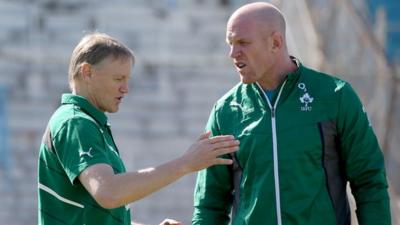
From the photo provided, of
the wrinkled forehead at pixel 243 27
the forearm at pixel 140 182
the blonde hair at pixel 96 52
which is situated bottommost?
the forearm at pixel 140 182

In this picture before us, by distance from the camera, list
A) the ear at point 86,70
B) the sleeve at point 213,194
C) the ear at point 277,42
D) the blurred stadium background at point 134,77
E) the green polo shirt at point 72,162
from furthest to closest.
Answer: the blurred stadium background at point 134,77 → the sleeve at point 213,194 → the ear at point 277,42 → the ear at point 86,70 → the green polo shirt at point 72,162

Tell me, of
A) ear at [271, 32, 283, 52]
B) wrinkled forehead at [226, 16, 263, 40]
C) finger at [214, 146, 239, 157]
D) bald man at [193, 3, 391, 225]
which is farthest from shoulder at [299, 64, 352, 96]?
finger at [214, 146, 239, 157]

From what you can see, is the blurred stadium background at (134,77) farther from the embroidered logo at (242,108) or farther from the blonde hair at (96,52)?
the blonde hair at (96,52)

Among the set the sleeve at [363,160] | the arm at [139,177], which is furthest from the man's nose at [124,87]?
the sleeve at [363,160]

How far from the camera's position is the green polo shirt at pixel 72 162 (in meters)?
4.43

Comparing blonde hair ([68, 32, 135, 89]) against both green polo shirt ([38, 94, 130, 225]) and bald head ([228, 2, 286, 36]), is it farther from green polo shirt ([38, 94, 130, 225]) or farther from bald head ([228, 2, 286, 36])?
bald head ([228, 2, 286, 36])

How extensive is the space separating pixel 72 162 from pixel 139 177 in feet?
0.85

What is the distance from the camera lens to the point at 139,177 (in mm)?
4336

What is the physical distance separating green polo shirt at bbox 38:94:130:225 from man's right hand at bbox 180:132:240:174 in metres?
0.30

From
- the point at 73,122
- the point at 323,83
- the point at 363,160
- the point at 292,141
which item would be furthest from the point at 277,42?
the point at 73,122

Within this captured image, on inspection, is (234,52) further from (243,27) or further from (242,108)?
(242,108)

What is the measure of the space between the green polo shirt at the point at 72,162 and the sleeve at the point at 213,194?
587mm

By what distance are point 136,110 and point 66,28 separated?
5.85 ft

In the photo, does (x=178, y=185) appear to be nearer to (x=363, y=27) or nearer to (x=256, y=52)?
(x=363, y=27)
